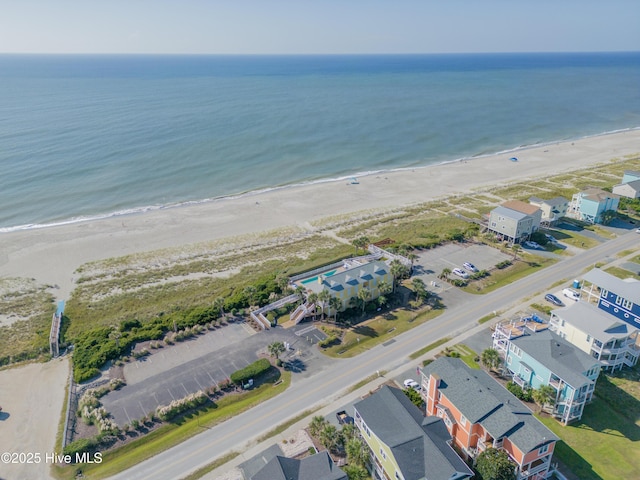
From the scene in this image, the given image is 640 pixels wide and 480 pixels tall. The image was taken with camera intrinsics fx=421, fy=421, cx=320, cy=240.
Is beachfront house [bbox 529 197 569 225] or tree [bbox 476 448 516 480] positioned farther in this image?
beachfront house [bbox 529 197 569 225]

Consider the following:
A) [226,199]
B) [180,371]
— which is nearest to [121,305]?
[180,371]

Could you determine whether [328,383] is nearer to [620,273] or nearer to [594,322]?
[594,322]

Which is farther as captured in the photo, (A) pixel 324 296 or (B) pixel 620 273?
(B) pixel 620 273

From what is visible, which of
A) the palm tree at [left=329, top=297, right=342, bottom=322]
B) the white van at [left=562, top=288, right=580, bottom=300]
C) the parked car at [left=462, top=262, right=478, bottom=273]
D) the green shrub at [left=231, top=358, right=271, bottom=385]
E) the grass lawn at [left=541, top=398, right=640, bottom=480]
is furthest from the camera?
the parked car at [left=462, top=262, right=478, bottom=273]

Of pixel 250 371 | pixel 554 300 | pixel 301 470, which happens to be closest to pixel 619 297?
pixel 554 300

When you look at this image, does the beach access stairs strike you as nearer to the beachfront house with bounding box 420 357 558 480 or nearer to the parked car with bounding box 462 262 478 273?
the beachfront house with bounding box 420 357 558 480

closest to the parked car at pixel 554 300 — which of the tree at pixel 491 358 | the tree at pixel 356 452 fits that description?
the tree at pixel 491 358

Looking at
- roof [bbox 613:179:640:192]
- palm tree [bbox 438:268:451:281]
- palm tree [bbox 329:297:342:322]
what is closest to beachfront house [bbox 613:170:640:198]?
roof [bbox 613:179:640:192]
